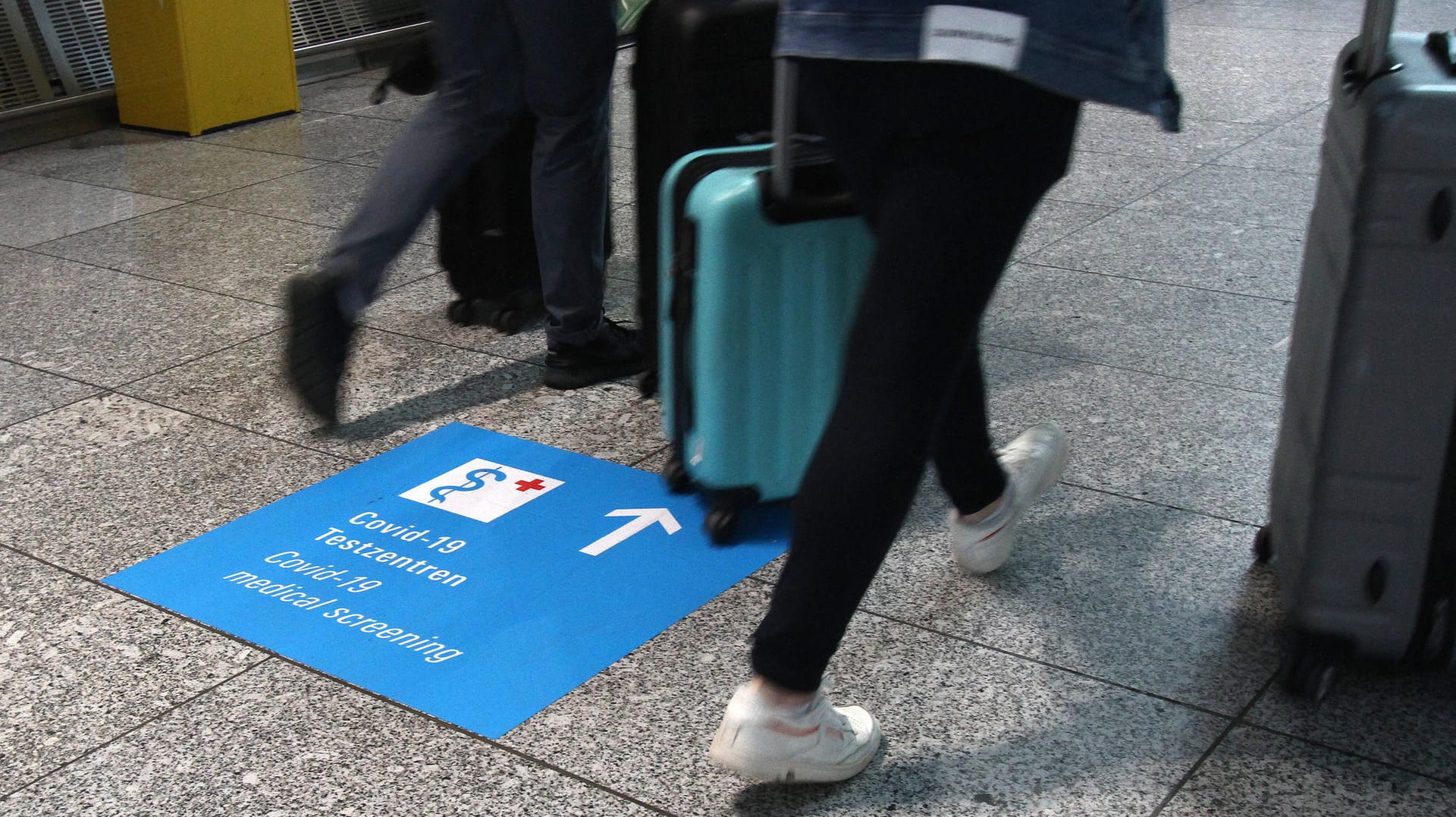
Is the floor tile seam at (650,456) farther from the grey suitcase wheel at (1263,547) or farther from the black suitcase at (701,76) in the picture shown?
the grey suitcase wheel at (1263,547)

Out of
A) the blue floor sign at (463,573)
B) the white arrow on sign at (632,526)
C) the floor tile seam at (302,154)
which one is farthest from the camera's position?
the floor tile seam at (302,154)

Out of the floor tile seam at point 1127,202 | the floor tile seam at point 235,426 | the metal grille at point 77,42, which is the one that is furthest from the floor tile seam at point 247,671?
the metal grille at point 77,42

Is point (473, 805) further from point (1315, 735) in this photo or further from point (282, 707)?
point (1315, 735)

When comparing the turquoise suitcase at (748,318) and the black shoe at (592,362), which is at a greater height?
the turquoise suitcase at (748,318)

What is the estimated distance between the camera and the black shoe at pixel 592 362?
3332 mm

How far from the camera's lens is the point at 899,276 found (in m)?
1.58

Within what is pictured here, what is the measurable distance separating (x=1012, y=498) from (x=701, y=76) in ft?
3.37

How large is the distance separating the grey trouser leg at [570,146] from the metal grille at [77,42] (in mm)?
3682

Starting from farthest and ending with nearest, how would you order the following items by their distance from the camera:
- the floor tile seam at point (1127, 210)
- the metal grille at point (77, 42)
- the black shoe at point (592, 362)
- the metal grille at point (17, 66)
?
the metal grille at point (77, 42) < the metal grille at point (17, 66) < the floor tile seam at point (1127, 210) < the black shoe at point (592, 362)

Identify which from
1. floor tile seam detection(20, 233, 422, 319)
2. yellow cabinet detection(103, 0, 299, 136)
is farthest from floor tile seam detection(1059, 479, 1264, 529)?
yellow cabinet detection(103, 0, 299, 136)

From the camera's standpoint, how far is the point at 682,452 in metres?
2.72

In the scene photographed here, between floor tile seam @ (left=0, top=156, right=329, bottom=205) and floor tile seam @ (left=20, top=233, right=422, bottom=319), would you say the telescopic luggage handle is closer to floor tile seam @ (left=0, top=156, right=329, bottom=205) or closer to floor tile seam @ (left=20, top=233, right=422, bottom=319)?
floor tile seam @ (left=20, top=233, right=422, bottom=319)

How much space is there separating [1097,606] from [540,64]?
Answer: 157 cm

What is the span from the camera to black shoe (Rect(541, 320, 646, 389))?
3.33 meters
